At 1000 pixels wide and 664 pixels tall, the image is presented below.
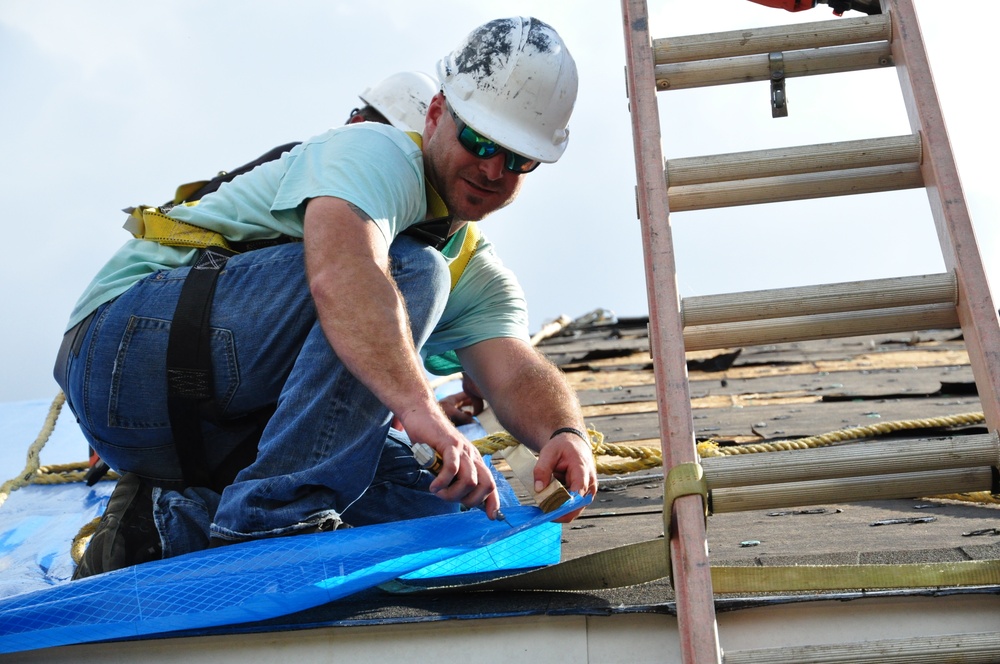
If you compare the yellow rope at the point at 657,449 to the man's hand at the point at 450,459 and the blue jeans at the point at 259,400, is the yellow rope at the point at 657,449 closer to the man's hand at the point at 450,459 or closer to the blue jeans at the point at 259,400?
the blue jeans at the point at 259,400

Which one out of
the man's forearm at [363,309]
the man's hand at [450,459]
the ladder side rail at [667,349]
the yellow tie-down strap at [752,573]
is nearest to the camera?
the ladder side rail at [667,349]

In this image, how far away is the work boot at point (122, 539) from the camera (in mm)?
2254

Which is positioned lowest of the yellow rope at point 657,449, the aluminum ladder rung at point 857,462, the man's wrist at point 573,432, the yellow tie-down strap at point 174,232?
the aluminum ladder rung at point 857,462

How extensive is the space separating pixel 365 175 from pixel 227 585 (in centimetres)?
96

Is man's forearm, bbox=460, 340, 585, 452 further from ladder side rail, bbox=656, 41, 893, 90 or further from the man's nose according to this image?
ladder side rail, bbox=656, 41, 893, 90

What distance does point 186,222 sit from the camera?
102 inches

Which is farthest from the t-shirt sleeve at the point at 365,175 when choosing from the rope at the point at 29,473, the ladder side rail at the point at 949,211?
the rope at the point at 29,473

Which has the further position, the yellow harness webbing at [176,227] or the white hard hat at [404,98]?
the white hard hat at [404,98]

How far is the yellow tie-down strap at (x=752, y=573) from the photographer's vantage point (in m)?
1.71

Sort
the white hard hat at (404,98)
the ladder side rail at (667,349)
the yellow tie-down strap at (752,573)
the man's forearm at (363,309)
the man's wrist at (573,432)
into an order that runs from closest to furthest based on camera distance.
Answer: the ladder side rail at (667,349), the yellow tie-down strap at (752,573), the man's forearm at (363,309), the man's wrist at (573,432), the white hard hat at (404,98)

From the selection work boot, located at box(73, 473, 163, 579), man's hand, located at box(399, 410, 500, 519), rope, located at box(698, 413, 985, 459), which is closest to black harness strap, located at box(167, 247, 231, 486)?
work boot, located at box(73, 473, 163, 579)

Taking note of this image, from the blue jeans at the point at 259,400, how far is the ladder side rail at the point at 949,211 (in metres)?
1.09

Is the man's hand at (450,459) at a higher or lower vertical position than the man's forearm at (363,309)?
lower

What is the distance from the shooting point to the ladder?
1864 millimetres
